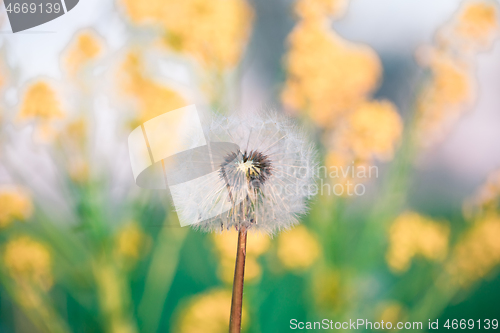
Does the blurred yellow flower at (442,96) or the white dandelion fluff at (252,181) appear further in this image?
Result: the blurred yellow flower at (442,96)

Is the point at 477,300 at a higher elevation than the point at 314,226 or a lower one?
lower

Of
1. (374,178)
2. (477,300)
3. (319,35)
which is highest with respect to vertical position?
(319,35)

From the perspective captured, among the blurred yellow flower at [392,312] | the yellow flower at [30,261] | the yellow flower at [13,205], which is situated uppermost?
the yellow flower at [13,205]

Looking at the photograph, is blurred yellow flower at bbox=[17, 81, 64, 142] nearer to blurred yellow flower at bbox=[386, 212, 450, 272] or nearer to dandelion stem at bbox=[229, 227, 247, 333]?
dandelion stem at bbox=[229, 227, 247, 333]

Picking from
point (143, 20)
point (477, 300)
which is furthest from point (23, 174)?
point (477, 300)

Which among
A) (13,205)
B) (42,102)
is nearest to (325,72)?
(42,102)

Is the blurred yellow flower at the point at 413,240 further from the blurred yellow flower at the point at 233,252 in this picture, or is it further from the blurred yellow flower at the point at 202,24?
the blurred yellow flower at the point at 202,24

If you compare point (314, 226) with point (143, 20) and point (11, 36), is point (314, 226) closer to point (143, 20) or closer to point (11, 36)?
point (143, 20)

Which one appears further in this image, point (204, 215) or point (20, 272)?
point (20, 272)

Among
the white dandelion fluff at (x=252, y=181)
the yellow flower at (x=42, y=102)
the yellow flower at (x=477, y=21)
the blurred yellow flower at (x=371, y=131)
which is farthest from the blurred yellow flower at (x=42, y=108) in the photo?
the yellow flower at (x=477, y=21)
